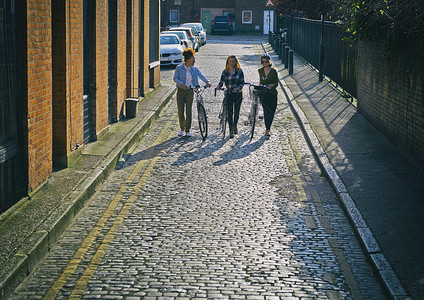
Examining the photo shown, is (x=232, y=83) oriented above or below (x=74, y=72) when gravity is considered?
below

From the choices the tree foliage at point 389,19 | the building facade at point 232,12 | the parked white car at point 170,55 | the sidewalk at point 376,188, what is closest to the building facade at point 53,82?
the sidewalk at point 376,188

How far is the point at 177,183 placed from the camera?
406 inches

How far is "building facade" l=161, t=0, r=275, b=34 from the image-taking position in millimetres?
77312

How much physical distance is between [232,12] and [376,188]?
7105 centimetres

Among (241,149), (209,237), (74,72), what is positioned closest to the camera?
(209,237)

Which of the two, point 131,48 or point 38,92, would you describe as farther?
point 131,48

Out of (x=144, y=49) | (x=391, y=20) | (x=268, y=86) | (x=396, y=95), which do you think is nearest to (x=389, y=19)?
(x=391, y=20)

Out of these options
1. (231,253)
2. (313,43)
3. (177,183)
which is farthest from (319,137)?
(313,43)

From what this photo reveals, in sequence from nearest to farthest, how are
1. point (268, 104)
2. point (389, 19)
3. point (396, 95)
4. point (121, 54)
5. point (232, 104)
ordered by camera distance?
1. point (389, 19)
2. point (396, 95)
3. point (232, 104)
4. point (268, 104)
5. point (121, 54)

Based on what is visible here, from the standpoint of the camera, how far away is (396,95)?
12.7m

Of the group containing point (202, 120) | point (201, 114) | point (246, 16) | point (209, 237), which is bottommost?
point (209, 237)

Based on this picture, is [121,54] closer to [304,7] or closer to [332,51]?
[332,51]

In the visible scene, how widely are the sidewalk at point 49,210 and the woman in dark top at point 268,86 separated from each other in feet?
9.67

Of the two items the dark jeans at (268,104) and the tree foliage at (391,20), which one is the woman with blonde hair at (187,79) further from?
the tree foliage at (391,20)
